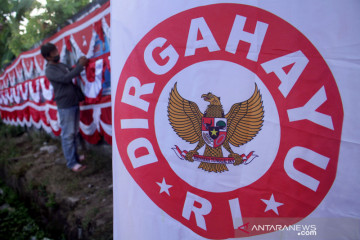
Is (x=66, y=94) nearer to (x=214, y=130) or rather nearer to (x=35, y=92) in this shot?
(x=214, y=130)

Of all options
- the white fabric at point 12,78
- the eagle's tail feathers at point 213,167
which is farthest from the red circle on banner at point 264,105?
the white fabric at point 12,78

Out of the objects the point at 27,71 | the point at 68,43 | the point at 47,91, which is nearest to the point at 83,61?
the point at 68,43

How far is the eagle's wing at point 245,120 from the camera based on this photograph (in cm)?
87

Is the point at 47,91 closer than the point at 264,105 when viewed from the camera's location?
No

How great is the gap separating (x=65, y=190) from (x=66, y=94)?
1.07 meters

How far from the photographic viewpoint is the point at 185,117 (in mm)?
936

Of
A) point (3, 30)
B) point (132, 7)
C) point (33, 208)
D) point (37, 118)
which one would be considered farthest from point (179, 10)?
point (3, 30)

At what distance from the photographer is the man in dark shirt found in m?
2.60

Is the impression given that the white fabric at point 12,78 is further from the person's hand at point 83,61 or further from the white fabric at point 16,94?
the person's hand at point 83,61

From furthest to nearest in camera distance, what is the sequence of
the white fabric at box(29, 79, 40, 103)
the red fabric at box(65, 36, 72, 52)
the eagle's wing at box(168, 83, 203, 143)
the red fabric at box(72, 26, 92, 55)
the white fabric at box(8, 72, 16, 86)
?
Answer: 1. the white fabric at box(8, 72, 16, 86)
2. the white fabric at box(29, 79, 40, 103)
3. the red fabric at box(65, 36, 72, 52)
4. the red fabric at box(72, 26, 92, 55)
5. the eagle's wing at box(168, 83, 203, 143)

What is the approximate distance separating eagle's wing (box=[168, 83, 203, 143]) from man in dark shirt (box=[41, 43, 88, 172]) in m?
2.02

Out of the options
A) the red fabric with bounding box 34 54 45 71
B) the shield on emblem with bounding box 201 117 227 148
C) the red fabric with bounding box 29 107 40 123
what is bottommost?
the red fabric with bounding box 29 107 40 123

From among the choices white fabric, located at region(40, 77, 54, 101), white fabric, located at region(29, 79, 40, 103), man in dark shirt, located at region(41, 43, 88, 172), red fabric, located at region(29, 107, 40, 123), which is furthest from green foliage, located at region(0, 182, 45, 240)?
white fabric, located at region(29, 79, 40, 103)

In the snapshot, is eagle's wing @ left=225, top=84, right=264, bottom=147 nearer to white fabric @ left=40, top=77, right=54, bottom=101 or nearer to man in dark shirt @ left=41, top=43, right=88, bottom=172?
man in dark shirt @ left=41, top=43, right=88, bottom=172
